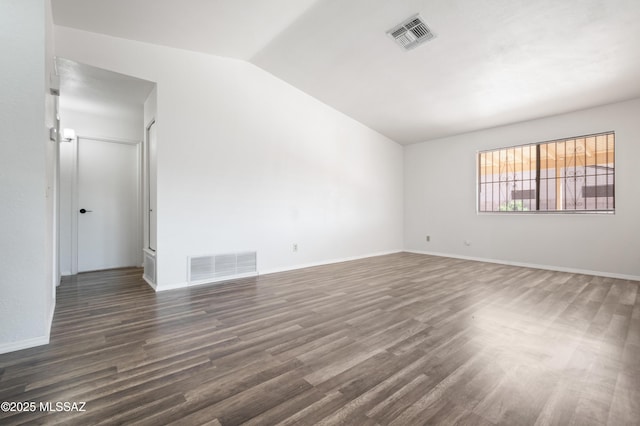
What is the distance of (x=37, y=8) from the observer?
2.13 meters

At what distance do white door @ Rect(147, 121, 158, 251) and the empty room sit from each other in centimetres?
10

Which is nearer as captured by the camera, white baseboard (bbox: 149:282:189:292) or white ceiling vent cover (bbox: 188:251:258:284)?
white baseboard (bbox: 149:282:189:292)

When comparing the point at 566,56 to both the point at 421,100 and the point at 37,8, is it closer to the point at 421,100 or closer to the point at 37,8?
the point at 421,100

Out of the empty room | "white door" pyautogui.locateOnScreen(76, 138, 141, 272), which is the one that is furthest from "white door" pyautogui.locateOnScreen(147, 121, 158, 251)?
"white door" pyautogui.locateOnScreen(76, 138, 141, 272)

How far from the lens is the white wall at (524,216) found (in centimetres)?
441

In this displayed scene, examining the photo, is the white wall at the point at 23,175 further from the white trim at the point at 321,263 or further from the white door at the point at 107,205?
the white door at the point at 107,205

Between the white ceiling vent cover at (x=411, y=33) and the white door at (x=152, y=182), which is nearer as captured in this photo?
the white ceiling vent cover at (x=411, y=33)

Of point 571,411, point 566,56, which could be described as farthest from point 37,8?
point 566,56

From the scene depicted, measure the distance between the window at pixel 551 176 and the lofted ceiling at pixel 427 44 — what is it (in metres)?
0.73

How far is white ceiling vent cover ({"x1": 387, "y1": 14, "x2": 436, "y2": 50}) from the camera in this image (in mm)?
3326

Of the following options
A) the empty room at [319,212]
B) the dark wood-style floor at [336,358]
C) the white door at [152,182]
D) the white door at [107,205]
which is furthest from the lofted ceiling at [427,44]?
the dark wood-style floor at [336,358]

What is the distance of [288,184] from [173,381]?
3697mm

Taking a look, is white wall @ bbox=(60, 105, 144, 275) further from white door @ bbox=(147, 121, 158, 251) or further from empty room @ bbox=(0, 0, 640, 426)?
white door @ bbox=(147, 121, 158, 251)

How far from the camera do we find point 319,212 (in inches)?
219
